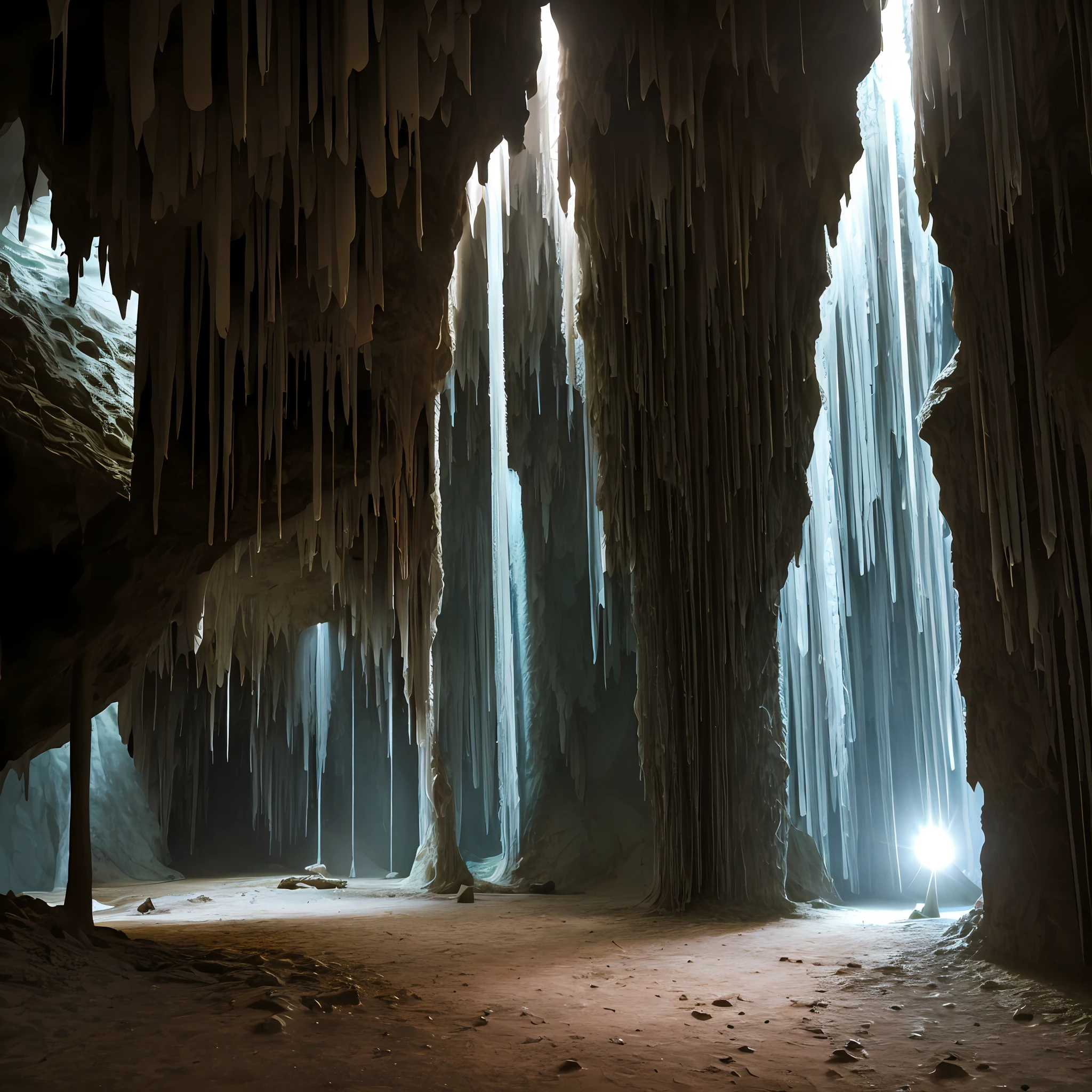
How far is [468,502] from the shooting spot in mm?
13531

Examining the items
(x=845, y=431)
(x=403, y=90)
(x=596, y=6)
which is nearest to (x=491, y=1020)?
(x=403, y=90)

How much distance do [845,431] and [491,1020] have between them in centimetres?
931

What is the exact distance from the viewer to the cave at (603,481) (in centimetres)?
370

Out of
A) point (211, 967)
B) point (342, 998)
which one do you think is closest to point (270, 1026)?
point (342, 998)

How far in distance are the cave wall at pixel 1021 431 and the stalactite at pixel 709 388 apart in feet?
4.65

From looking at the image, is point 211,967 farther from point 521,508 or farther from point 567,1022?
point 521,508

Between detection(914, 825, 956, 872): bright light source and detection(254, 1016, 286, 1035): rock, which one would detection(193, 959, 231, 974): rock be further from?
detection(914, 825, 956, 872): bright light source

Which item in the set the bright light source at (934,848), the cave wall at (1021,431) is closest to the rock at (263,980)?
the cave wall at (1021,431)

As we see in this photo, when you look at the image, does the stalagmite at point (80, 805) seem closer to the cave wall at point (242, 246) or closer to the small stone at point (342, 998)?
the cave wall at point (242, 246)

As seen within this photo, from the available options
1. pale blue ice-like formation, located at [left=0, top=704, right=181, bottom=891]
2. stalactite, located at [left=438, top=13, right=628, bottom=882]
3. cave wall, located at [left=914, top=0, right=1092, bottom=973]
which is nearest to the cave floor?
cave wall, located at [left=914, top=0, right=1092, bottom=973]

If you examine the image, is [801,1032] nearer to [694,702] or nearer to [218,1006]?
[218,1006]

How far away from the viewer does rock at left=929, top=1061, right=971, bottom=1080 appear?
2.98 metres

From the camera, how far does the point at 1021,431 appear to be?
15.1ft

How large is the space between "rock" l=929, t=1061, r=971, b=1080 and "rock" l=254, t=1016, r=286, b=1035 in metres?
2.18
